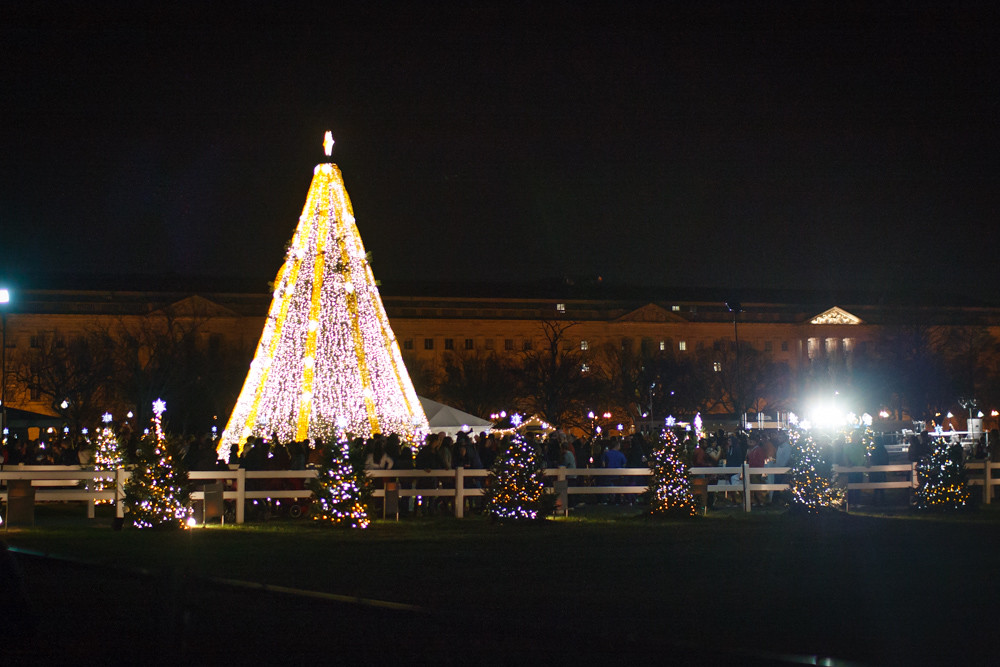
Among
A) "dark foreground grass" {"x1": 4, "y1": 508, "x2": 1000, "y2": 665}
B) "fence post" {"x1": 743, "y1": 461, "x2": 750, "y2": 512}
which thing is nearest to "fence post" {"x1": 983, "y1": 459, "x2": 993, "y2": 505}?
"fence post" {"x1": 743, "y1": 461, "x2": 750, "y2": 512}

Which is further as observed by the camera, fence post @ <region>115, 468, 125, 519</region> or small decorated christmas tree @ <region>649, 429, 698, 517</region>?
small decorated christmas tree @ <region>649, 429, 698, 517</region>

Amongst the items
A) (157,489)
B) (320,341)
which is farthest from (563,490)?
(157,489)

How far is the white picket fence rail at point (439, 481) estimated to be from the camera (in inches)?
Answer: 910

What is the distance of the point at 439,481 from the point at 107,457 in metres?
6.85

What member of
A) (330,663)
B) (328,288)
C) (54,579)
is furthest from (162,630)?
(328,288)

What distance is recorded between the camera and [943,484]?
2516 centimetres

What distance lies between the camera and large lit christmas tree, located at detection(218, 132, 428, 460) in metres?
27.6

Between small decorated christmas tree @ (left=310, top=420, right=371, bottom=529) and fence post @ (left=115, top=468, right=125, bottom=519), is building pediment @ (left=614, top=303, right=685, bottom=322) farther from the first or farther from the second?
fence post @ (left=115, top=468, right=125, bottom=519)

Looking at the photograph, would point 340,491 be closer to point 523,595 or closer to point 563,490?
point 563,490

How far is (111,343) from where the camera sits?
79.7 m

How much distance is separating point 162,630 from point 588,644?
7.69ft

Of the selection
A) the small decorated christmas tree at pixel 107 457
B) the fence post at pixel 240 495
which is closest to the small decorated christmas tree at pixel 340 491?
the fence post at pixel 240 495

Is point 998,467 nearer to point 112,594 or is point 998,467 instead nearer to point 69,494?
point 69,494

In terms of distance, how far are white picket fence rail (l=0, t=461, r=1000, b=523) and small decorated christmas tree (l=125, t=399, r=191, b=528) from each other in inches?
22.8
